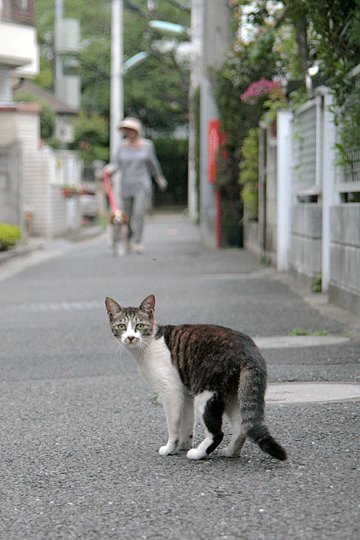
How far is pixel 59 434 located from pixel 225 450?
3.70 feet

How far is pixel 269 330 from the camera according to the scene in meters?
10.0

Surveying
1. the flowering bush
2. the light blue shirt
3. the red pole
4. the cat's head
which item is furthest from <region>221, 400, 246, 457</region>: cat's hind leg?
the red pole

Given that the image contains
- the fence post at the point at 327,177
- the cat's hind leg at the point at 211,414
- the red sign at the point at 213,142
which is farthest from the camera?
the red sign at the point at 213,142

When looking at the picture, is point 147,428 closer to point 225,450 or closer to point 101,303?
point 225,450

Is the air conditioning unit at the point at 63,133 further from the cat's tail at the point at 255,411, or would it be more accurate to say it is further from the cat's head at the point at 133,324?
the cat's tail at the point at 255,411

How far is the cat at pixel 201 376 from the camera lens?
5.07m

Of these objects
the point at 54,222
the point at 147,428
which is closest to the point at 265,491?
the point at 147,428

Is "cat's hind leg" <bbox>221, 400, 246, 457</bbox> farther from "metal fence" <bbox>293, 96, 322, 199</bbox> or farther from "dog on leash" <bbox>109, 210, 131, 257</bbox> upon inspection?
"dog on leash" <bbox>109, 210, 131, 257</bbox>

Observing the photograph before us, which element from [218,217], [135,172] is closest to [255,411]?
[135,172]

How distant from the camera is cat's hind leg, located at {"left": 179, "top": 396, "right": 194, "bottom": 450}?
18.4 ft

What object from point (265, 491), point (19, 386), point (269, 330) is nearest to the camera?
point (265, 491)

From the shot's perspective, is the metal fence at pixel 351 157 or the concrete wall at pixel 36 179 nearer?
the metal fence at pixel 351 157

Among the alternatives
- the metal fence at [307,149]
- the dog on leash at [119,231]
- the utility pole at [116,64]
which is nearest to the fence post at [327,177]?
the metal fence at [307,149]

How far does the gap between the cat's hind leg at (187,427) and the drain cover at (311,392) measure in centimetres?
115
